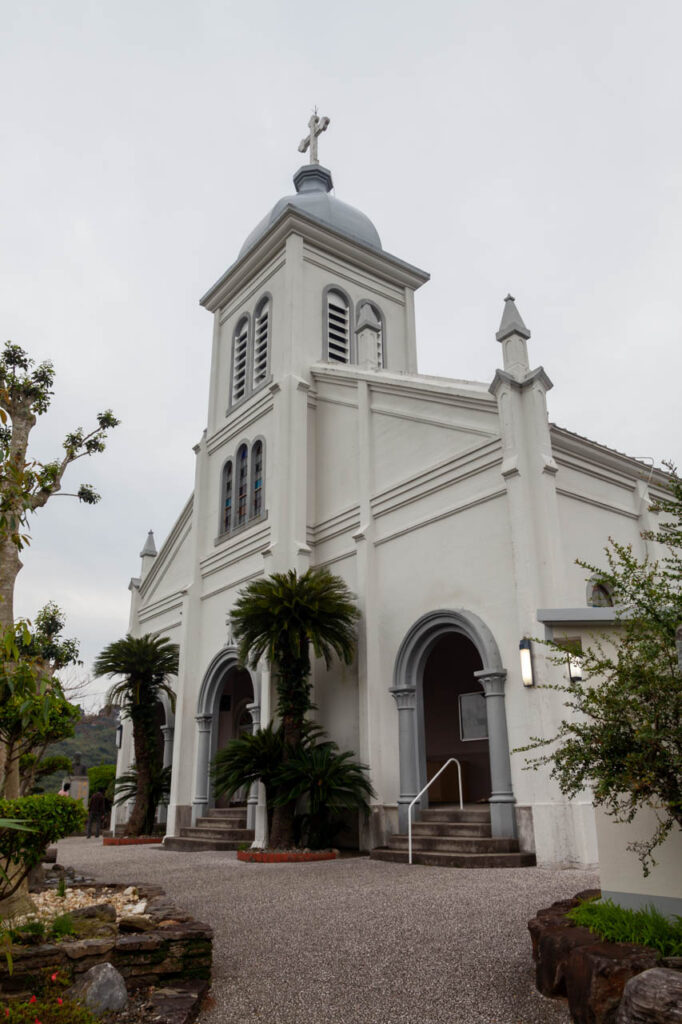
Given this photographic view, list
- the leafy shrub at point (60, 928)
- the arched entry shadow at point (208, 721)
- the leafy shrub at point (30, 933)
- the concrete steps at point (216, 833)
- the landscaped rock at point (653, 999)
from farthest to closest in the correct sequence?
the arched entry shadow at point (208, 721)
the concrete steps at point (216, 833)
the leafy shrub at point (60, 928)
the leafy shrub at point (30, 933)
the landscaped rock at point (653, 999)

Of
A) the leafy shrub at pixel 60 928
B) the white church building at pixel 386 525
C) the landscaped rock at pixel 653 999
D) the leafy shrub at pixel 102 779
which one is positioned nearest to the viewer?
the landscaped rock at pixel 653 999

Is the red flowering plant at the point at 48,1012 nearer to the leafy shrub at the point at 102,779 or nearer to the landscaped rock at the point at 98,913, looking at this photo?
the landscaped rock at the point at 98,913

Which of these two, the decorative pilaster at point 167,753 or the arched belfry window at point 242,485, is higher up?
the arched belfry window at point 242,485

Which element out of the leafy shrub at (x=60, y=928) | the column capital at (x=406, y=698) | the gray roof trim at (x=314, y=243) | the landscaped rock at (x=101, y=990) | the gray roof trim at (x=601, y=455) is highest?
the gray roof trim at (x=314, y=243)

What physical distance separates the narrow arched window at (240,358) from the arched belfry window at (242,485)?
2.17 metres

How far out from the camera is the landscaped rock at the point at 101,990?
189 inches

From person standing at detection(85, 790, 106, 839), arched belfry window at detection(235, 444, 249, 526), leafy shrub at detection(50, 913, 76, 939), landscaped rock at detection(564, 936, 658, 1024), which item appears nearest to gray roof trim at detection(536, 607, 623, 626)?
landscaped rock at detection(564, 936, 658, 1024)

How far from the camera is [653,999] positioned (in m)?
3.67

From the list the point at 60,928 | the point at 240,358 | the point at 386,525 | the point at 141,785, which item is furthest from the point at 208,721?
the point at 60,928

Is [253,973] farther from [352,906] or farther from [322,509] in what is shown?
[322,509]

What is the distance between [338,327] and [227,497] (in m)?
5.92

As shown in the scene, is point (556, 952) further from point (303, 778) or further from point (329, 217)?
point (329, 217)

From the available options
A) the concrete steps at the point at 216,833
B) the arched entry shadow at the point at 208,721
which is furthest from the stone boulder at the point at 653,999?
the arched entry shadow at the point at 208,721

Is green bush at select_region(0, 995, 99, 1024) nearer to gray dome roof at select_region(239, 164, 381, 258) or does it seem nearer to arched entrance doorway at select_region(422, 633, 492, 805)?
arched entrance doorway at select_region(422, 633, 492, 805)
